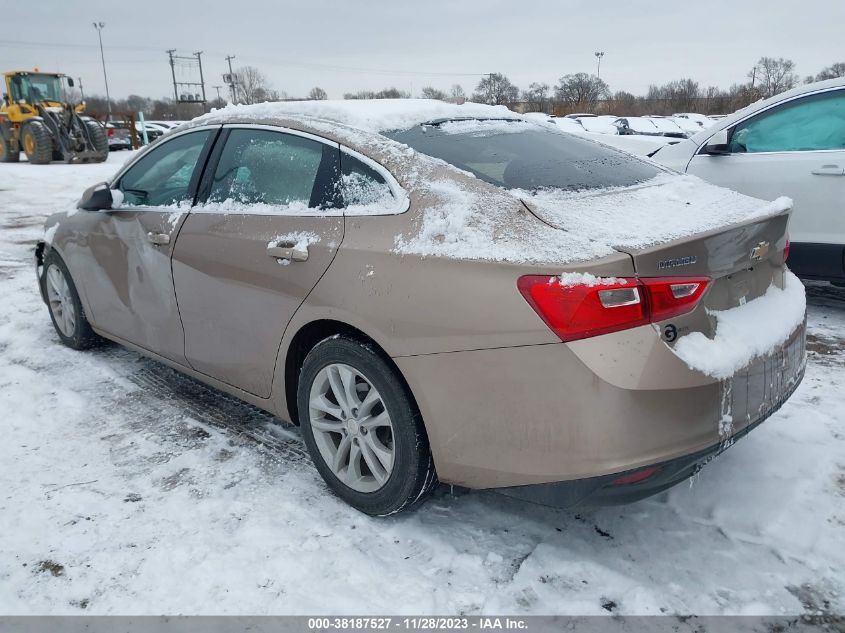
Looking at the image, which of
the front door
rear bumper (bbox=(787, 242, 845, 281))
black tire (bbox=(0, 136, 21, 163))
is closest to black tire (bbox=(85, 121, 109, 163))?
black tire (bbox=(0, 136, 21, 163))

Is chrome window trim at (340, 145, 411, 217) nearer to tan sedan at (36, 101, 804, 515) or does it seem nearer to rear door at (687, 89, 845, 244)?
tan sedan at (36, 101, 804, 515)

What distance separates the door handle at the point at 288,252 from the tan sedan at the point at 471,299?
0.01m

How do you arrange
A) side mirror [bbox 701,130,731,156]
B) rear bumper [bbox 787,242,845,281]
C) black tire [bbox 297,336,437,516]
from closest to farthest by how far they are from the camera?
black tire [bbox 297,336,437,516] < rear bumper [bbox 787,242,845,281] < side mirror [bbox 701,130,731,156]

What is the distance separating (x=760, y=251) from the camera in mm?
2393

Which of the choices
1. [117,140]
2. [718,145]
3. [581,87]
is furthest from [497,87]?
[718,145]

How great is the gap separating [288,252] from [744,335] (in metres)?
1.67

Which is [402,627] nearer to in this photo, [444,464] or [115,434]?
[444,464]

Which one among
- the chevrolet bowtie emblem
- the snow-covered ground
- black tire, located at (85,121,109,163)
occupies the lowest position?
the snow-covered ground

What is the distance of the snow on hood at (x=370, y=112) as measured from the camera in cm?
275

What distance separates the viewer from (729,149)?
4.96 m

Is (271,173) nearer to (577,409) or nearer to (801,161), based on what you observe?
(577,409)

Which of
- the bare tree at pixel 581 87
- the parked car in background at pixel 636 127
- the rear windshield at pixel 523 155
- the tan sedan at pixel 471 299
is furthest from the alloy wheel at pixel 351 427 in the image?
the bare tree at pixel 581 87

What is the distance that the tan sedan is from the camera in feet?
6.47

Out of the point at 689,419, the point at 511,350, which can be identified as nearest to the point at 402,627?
the point at 511,350
